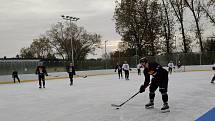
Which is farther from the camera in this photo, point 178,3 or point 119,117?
point 178,3

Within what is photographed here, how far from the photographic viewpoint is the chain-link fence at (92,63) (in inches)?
1003

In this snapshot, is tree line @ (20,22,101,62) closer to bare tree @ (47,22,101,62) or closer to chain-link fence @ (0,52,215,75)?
bare tree @ (47,22,101,62)

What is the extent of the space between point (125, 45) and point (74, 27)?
1657cm

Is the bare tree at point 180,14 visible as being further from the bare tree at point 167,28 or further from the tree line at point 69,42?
the tree line at point 69,42

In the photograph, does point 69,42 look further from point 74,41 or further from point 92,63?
point 92,63

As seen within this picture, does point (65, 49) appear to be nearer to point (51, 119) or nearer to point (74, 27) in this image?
point (74, 27)

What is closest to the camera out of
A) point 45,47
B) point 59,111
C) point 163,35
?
point 59,111

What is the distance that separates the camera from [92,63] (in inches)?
1270

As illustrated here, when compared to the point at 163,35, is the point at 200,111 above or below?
below

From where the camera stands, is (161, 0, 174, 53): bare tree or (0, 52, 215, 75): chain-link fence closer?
(0, 52, 215, 75): chain-link fence

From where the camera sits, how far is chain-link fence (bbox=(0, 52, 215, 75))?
83.6ft

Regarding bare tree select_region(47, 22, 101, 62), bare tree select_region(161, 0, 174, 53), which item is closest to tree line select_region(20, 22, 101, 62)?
A: bare tree select_region(47, 22, 101, 62)

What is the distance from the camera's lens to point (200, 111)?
653cm

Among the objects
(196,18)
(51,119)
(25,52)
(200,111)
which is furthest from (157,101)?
(25,52)
